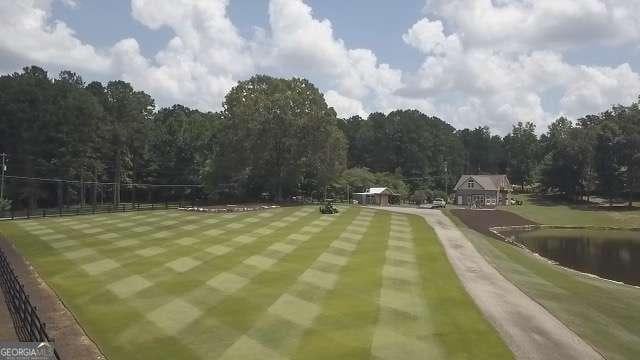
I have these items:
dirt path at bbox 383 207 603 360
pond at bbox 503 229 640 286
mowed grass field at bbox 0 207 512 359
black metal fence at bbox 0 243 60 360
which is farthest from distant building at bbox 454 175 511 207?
black metal fence at bbox 0 243 60 360

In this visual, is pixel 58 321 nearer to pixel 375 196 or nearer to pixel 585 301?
pixel 585 301

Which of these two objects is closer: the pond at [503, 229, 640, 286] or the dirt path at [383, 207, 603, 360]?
the dirt path at [383, 207, 603, 360]

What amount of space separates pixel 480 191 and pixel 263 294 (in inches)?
4304

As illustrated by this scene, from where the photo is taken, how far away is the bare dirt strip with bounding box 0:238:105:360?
65.0 feet

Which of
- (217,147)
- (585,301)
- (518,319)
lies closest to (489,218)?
(217,147)

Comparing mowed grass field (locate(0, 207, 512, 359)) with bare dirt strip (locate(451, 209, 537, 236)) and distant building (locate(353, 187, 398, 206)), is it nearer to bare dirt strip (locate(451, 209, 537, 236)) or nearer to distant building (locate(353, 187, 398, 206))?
bare dirt strip (locate(451, 209, 537, 236))

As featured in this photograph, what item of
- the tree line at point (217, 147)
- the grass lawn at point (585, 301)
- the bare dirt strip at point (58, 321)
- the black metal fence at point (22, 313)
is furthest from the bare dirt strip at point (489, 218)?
the black metal fence at point (22, 313)

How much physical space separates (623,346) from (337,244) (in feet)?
84.0

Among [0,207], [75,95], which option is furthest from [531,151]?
[0,207]

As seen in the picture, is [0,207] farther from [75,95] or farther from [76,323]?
[76,323]

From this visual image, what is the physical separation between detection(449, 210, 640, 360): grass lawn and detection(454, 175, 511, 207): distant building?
8396 cm

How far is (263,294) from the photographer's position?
2762cm

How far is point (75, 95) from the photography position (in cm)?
10556

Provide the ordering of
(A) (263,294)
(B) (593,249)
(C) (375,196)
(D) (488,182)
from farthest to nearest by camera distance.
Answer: (D) (488,182) < (C) (375,196) < (B) (593,249) < (A) (263,294)
